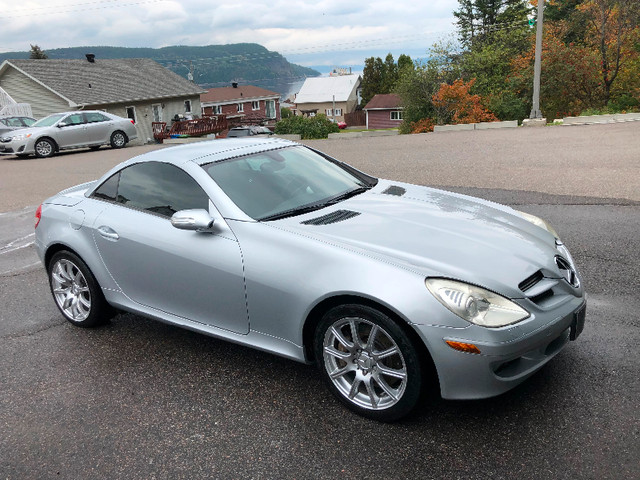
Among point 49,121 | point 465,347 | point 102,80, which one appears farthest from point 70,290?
point 102,80

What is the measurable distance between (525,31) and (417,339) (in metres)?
44.9

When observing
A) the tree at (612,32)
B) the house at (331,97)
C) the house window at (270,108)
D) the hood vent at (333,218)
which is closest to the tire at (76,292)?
the hood vent at (333,218)

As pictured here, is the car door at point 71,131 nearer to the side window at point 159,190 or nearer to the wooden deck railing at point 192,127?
the wooden deck railing at point 192,127

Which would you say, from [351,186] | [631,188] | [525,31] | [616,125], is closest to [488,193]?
[631,188]

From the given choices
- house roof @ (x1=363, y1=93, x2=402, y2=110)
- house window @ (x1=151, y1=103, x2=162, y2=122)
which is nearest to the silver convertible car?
house window @ (x1=151, y1=103, x2=162, y2=122)

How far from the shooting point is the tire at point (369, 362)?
290cm

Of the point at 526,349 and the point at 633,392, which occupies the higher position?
the point at 526,349

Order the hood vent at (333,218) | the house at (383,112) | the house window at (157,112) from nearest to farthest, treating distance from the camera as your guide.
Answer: the hood vent at (333,218)
the house window at (157,112)
the house at (383,112)

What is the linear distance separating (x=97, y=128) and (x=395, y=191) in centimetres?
1976

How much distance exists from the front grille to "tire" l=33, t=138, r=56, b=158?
20859 millimetres

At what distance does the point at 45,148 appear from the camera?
2041 centimetres

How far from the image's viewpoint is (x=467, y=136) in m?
18.4

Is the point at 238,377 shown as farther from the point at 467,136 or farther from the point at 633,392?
the point at 467,136

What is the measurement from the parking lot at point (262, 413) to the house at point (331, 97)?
89554 mm
